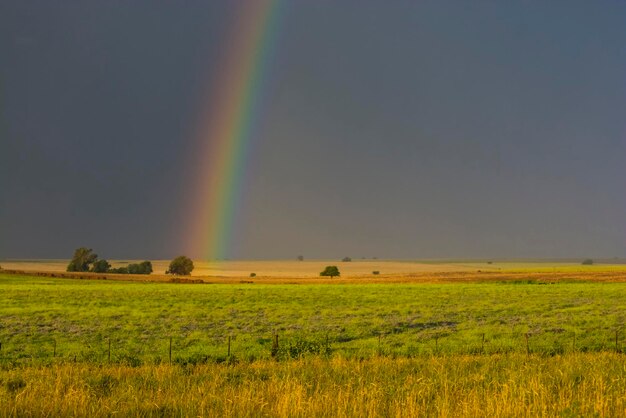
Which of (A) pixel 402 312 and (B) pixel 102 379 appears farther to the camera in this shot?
(A) pixel 402 312

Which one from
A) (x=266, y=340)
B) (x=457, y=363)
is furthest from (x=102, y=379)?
(x=266, y=340)

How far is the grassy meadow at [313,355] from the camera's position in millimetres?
10266

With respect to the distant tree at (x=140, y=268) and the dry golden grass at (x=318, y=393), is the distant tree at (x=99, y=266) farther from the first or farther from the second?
the dry golden grass at (x=318, y=393)

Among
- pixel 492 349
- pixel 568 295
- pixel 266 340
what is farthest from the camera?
pixel 568 295

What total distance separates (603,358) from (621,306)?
1328 inches

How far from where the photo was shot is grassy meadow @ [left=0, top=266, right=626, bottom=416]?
10266 millimetres

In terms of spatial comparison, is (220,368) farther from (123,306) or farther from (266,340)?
(123,306)

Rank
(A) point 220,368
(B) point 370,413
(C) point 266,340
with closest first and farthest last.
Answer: (B) point 370,413, (A) point 220,368, (C) point 266,340

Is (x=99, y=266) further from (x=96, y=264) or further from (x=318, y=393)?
(x=318, y=393)

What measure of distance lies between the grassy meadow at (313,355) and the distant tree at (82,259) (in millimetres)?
120166

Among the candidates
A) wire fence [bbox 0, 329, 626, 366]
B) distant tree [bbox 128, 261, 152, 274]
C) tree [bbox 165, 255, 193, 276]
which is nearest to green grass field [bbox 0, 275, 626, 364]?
wire fence [bbox 0, 329, 626, 366]

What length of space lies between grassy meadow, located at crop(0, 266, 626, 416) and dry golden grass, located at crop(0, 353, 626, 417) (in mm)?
50

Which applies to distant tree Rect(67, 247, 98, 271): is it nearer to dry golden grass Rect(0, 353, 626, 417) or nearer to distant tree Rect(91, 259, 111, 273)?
distant tree Rect(91, 259, 111, 273)

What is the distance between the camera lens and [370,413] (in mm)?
9375
